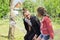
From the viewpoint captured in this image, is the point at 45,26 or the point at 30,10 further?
the point at 30,10

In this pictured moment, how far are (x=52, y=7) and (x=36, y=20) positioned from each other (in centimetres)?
1143

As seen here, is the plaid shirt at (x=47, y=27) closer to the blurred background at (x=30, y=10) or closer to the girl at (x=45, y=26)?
the girl at (x=45, y=26)

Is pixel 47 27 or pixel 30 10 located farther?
pixel 30 10

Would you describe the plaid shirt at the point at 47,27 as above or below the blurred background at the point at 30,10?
above

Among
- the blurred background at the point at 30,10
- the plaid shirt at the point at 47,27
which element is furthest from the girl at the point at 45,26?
the blurred background at the point at 30,10

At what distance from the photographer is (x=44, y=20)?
5.05 metres

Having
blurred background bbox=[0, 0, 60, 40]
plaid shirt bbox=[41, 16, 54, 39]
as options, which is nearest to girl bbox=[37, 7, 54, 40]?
plaid shirt bbox=[41, 16, 54, 39]

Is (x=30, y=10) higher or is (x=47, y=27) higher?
(x=47, y=27)

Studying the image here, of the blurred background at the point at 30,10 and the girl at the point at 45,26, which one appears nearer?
the girl at the point at 45,26

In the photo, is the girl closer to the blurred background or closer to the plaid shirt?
the plaid shirt

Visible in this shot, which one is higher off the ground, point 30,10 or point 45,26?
point 45,26

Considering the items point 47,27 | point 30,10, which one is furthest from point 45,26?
point 30,10

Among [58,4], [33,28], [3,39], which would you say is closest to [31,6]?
[58,4]

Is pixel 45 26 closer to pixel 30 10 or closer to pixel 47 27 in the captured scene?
pixel 47 27
